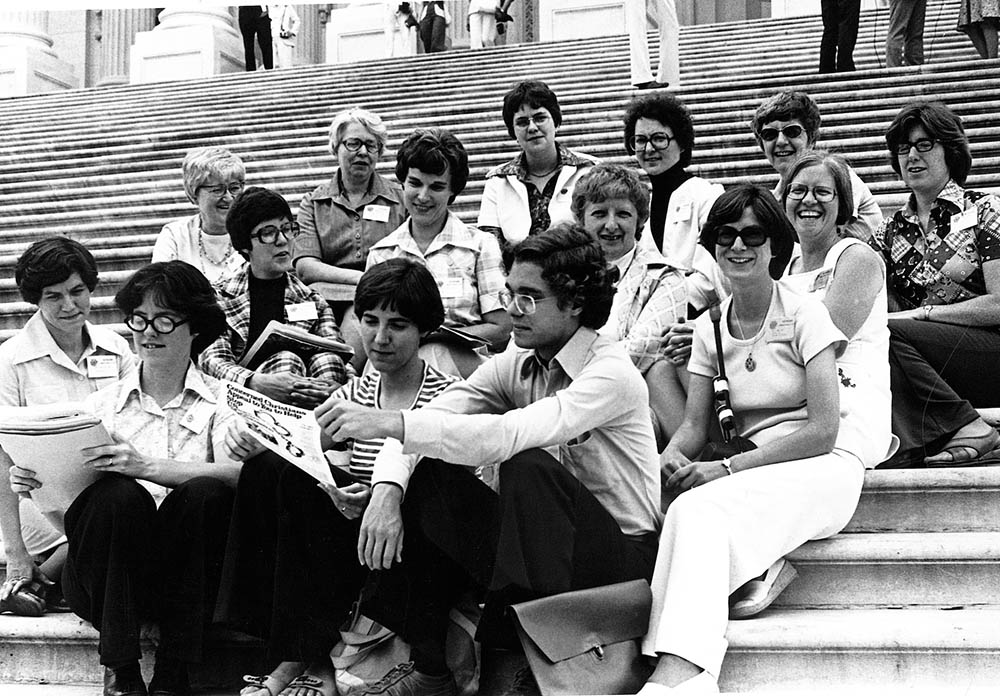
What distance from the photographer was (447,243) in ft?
15.0

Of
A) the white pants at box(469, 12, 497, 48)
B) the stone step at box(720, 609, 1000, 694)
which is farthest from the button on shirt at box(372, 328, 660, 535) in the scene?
the white pants at box(469, 12, 497, 48)

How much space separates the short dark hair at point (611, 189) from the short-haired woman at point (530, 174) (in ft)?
2.47

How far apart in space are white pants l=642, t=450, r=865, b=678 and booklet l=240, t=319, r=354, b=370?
1322 mm

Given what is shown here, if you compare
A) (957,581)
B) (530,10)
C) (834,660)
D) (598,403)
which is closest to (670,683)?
(834,660)

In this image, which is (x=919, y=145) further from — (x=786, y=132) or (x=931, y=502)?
(x=931, y=502)

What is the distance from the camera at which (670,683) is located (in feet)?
9.64

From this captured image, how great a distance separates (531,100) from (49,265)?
6.25 feet

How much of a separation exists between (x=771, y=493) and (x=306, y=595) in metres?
1.15

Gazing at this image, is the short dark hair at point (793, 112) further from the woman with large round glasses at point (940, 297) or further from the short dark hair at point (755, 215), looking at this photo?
the short dark hair at point (755, 215)

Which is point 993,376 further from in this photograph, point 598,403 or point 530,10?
point 530,10

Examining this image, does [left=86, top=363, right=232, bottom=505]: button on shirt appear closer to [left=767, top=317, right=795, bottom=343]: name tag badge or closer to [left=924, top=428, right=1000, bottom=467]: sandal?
[left=767, top=317, right=795, bottom=343]: name tag badge

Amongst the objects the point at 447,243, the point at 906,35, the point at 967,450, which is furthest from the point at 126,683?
the point at 906,35

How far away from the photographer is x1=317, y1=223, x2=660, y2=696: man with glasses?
3.05m

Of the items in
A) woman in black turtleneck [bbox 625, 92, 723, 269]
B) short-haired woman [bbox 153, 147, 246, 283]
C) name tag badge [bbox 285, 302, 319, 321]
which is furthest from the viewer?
short-haired woman [bbox 153, 147, 246, 283]
